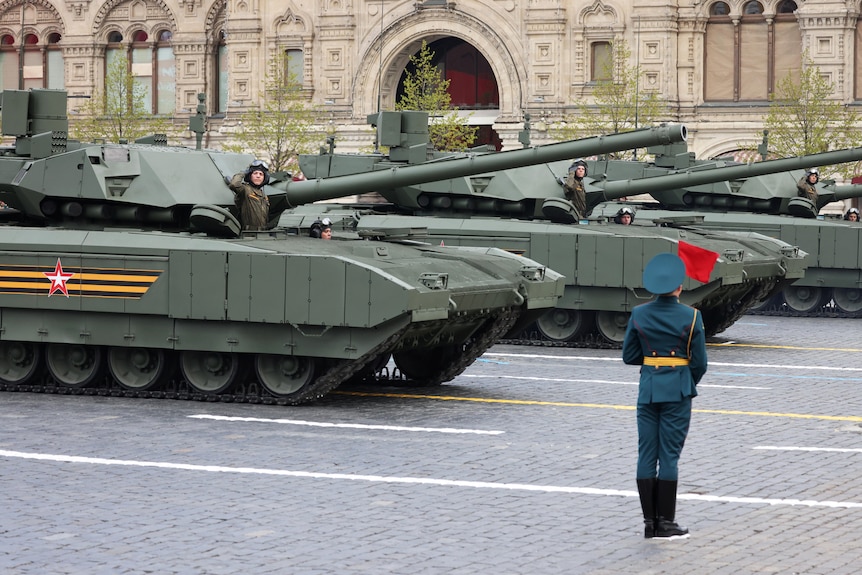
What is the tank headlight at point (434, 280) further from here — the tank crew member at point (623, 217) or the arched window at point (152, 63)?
the arched window at point (152, 63)

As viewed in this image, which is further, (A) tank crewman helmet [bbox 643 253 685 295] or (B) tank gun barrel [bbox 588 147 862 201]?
(B) tank gun barrel [bbox 588 147 862 201]

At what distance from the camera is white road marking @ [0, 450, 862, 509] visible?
36.2 feet

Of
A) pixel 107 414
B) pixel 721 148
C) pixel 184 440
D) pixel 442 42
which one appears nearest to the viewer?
pixel 184 440

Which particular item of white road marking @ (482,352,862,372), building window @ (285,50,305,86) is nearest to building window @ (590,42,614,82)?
building window @ (285,50,305,86)

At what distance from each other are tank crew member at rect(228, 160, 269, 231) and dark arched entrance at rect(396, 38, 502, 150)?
37.1 meters

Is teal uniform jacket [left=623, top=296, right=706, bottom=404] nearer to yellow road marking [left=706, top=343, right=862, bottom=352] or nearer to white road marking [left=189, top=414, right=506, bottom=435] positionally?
white road marking [left=189, top=414, right=506, bottom=435]

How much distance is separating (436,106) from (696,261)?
3951cm

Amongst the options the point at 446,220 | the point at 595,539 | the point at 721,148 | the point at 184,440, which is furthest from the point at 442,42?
the point at 595,539

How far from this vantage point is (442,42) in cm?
5450

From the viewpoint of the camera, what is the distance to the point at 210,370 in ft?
53.9

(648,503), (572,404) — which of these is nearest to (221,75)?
(572,404)

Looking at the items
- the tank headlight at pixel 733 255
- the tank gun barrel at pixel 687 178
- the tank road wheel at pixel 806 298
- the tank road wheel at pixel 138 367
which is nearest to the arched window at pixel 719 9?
the tank road wheel at pixel 806 298

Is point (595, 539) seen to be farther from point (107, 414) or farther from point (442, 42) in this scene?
point (442, 42)

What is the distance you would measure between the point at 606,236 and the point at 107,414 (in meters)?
9.03
